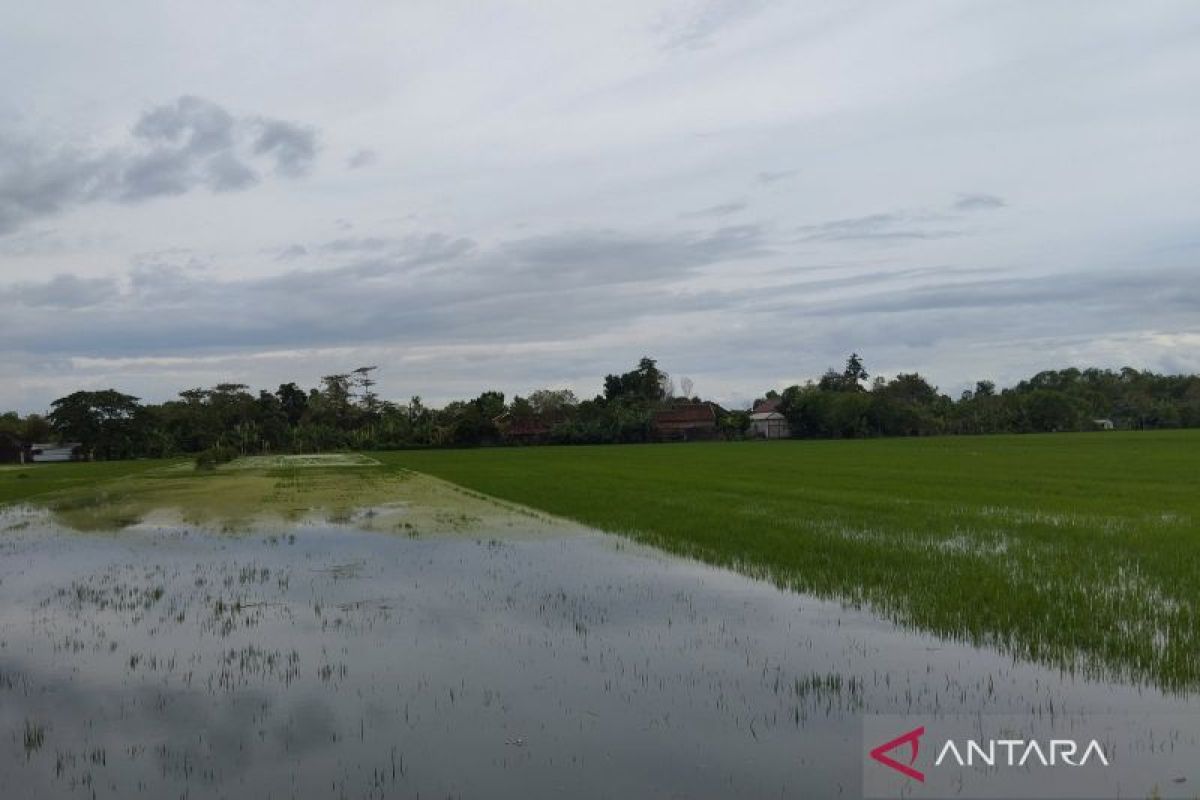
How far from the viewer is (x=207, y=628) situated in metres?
9.12

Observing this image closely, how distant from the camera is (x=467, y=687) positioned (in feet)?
22.5

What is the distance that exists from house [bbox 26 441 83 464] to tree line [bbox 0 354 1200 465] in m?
1.26

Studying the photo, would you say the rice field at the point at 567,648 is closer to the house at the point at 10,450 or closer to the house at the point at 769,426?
the house at the point at 10,450

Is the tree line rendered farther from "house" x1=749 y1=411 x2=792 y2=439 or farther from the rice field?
the rice field

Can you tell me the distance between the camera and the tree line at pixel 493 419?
84.2m

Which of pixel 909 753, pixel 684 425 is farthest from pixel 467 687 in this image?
pixel 684 425

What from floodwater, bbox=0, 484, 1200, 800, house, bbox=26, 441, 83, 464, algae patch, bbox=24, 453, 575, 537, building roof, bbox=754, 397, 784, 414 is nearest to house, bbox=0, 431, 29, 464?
house, bbox=26, 441, 83, 464

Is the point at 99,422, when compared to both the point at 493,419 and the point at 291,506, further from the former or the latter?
the point at 291,506

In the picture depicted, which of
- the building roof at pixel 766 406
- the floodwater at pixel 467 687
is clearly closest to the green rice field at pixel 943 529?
the floodwater at pixel 467 687

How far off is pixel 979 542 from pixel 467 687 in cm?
976

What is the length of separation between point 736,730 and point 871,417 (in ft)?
312

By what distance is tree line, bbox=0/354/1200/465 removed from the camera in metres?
84.2

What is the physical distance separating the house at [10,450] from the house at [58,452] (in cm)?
115

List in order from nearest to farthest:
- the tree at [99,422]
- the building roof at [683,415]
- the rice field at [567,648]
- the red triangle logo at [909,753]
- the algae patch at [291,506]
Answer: the red triangle logo at [909,753]
the rice field at [567,648]
the algae patch at [291,506]
the tree at [99,422]
the building roof at [683,415]
